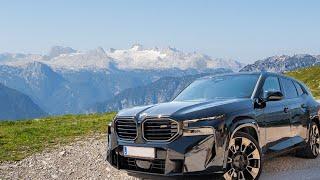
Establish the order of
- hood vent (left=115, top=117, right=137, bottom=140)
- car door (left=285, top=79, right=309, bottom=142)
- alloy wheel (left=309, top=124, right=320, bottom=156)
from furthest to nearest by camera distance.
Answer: alloy wheel (left=309, top=124, right=320, bottom=156), car door (left=285, top=79, right=309, bottom=142), hood vent (left=115, top=117, right=137, bottom=140)

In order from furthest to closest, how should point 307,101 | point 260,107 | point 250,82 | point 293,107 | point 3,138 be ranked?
1. point 3,138
2. point 307,101
3. point 293,107
4. point 250,82
5. point 260,107

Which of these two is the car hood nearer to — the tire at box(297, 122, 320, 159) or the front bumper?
the front bumper

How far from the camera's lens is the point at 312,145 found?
11.4 m

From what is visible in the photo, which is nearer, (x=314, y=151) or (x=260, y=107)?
(x=260, y=107)

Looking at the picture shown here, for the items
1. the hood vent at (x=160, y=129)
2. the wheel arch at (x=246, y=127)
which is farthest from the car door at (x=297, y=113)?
the hood vent at (x=160, y=129)

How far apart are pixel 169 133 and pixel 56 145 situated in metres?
7.47

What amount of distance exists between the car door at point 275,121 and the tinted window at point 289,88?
38 centimetres

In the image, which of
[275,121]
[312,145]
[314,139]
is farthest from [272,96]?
[314,139]

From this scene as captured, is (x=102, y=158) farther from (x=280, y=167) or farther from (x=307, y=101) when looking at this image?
(x=307, y=101)

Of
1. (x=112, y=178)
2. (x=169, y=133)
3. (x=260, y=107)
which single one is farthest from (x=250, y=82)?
(x=112, y=178)

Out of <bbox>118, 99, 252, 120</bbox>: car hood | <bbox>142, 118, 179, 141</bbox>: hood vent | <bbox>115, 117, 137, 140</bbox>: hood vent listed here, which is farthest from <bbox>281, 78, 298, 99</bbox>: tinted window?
<bbox>115, 117, 137, 140</bbox>: hood vent

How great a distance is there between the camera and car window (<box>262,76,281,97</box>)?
9930 mm

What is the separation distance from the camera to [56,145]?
14.7 m

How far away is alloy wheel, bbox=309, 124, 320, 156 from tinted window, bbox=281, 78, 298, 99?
3.27 feet
